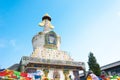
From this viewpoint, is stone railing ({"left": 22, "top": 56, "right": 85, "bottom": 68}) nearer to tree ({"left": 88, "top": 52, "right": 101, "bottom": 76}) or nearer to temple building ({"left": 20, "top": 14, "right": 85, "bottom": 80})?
temple building ({"left": 20, "top": 14, "right": 85, "bottom": 80})

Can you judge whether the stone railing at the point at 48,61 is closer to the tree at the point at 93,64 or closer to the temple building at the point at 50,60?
the temple building at the point at 50,60

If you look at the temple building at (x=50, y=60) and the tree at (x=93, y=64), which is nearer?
the temple building at (x=50, y=60)

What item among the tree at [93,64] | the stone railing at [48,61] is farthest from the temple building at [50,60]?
the tree at [93,64]

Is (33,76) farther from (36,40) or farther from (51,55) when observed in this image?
(36,40)

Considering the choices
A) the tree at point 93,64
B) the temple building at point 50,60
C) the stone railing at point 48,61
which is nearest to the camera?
the stone railing at point 48,61

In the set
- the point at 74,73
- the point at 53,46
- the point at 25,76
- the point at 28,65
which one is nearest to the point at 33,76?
the point at 25,76

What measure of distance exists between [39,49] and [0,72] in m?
17.1

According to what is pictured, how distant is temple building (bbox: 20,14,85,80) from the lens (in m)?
23.9

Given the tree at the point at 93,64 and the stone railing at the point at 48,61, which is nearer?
the stone railing at the point at 48,61

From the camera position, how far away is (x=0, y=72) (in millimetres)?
10188

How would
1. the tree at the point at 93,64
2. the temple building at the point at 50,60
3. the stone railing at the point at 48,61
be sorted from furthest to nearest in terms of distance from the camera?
the tree at the point at 93,64 < the temple building at the point at 50,60 < the stone railing at the point at 48,61

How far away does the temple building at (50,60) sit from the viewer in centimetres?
2388

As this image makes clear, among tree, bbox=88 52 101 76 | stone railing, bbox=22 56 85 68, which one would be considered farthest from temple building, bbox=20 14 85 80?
tree, bbox=88 52 101 76

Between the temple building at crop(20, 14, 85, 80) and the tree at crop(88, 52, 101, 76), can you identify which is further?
the tree at crop(88, 52, 101, 76)
